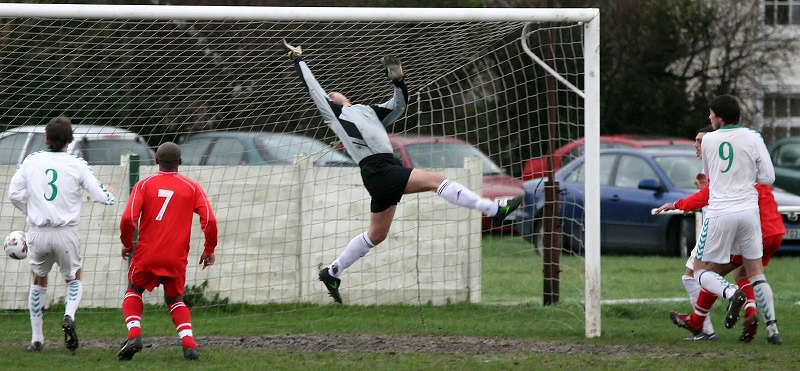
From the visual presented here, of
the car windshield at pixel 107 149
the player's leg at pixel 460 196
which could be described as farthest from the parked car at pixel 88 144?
the player's leg at pixel 460 196

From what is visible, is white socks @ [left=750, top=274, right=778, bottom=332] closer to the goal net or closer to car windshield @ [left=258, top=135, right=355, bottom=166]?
the goal net

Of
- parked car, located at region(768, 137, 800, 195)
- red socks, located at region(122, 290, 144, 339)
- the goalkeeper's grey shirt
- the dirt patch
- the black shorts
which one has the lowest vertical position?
the dirt patch

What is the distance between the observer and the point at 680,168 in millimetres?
16109

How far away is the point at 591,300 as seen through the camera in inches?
351

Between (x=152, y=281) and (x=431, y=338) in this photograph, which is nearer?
(x=152, y=281)

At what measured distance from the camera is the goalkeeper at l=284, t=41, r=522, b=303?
27.2 feet

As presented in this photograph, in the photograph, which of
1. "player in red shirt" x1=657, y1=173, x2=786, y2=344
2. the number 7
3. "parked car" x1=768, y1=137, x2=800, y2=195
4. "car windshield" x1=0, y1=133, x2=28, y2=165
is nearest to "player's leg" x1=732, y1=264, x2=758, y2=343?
"player in red shirt" x1=657, y1=173, x2=786, y2=344

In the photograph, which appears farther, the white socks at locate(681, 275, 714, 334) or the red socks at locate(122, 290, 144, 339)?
the white socks at locate(681, 275, 714, 334)

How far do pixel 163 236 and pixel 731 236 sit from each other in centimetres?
394

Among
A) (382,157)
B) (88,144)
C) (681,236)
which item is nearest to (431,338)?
(382,157)

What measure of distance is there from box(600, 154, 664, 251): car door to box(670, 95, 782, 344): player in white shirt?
7281 millimetres

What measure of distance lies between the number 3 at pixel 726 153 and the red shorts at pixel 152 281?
3.85 m

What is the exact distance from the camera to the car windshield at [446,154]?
13641mm

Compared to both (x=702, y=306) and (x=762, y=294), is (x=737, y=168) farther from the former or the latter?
(x=702, y=306)
